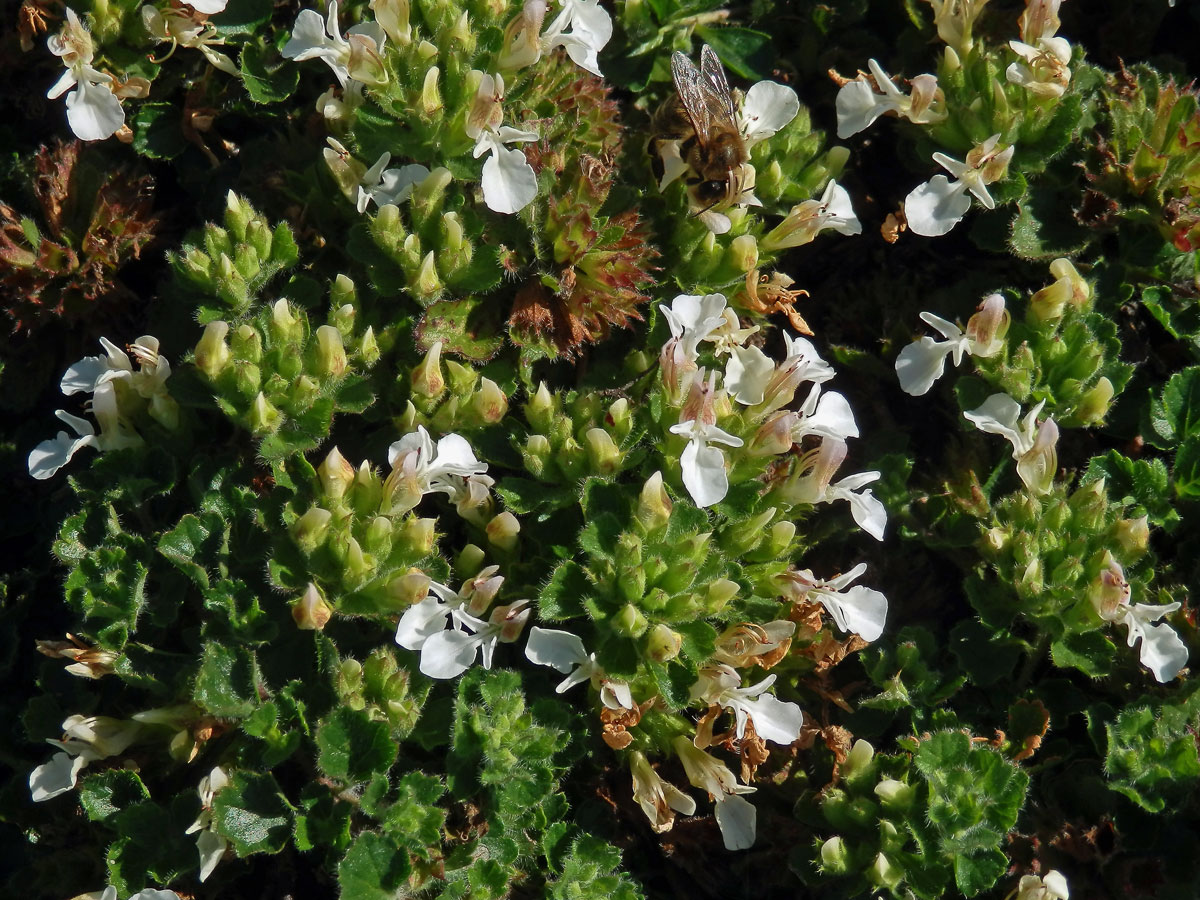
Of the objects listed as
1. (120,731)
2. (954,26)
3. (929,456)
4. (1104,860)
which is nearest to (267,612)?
(120,731)

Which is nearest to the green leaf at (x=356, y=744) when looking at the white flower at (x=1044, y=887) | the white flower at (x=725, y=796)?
the white flower at (x=725, y=796)

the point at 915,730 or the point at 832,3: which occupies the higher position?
the point at 832,3

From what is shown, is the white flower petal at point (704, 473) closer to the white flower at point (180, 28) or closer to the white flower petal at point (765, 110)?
the white flower petal at point (765, 110)

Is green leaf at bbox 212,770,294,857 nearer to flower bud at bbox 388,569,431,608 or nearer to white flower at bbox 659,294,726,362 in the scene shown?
flower bud at bbox 388,569,431,608

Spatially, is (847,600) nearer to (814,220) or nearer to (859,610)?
(859,610)

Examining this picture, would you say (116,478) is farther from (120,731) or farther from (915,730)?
(915,730)

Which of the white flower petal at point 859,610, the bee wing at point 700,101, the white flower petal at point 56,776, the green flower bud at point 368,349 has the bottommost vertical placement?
the white flower petal at point 56,776

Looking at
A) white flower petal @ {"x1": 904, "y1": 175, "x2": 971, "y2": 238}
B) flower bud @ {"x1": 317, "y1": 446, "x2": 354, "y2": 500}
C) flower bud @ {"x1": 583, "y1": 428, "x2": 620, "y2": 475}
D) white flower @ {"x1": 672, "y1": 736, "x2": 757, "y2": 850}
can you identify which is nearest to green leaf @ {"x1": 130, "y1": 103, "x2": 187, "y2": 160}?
flower bud @ {"x1": 317, "y1": 446, "x2": 354, "y2": 500}

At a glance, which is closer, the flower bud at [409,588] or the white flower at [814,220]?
the flower bud at [409,588]
